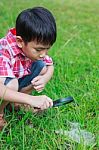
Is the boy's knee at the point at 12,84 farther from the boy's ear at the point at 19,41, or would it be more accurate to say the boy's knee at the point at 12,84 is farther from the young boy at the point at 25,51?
the boy's ear at the point at 19,41

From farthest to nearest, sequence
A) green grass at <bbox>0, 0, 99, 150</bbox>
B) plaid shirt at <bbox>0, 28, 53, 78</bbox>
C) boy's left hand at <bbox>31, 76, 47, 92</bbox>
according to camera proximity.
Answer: boy's left hand at <bbox>31, 76, 47, 92</bbox> < plaid shirt at <bbox>0, 28, 53, 78</bbox> < green grass at <bbox>0, 0, 99, 150</bbox>

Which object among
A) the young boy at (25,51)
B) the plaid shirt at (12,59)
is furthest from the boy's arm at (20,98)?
the plaid shirt at (12,59)

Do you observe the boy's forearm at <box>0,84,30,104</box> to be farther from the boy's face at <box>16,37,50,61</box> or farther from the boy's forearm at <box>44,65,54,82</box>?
the boy's forearm at <box>44,65,54,82</box>

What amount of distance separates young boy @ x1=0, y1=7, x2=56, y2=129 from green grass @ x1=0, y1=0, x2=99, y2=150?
0.15 meters

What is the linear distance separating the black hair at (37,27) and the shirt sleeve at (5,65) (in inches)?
6.0

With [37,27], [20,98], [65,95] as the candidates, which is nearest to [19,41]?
[37,27]

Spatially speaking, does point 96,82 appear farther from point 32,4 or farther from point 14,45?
point 32,4

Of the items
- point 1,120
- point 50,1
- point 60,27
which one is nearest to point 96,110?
point 1,120

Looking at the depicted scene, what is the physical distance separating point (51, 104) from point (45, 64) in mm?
503

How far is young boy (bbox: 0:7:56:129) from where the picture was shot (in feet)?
8.64

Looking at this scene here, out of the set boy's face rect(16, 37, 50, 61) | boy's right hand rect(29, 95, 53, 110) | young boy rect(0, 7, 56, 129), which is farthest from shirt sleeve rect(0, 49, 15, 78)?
boy's right hand rect(29, 95, 53, 110)

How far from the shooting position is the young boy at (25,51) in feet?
8.64

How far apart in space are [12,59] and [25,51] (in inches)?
3.8

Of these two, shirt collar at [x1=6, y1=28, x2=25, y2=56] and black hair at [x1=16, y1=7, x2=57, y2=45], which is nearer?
black hair at [x1=16, y1=7, x2=57, y2=45]
